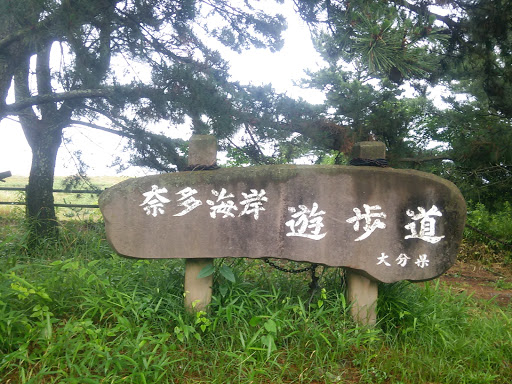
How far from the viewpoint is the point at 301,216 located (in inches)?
119

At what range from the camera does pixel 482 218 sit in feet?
25.2

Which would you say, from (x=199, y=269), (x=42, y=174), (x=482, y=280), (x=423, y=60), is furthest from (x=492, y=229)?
(x=42, y=174)

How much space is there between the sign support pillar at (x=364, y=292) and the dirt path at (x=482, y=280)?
2.35 m

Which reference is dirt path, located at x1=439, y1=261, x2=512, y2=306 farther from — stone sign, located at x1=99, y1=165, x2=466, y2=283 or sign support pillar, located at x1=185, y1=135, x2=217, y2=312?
sign support pillar, located at x1=185, y1=135, x2=217, y2=312

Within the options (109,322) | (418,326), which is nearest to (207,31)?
(109,322)

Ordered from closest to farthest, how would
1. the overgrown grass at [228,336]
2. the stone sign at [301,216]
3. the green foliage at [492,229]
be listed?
the overgrown grass at [228,336], the stone sign at [301,216], the green foliage at [492,229]

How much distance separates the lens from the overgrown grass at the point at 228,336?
8.01 feet

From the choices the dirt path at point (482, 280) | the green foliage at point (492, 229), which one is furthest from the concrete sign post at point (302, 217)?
the green foliage at point (492, 229)

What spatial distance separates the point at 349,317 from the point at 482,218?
19.4 feet

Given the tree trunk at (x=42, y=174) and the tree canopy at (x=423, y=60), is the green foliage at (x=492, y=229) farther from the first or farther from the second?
the tree trunk at (x=42, y=174)

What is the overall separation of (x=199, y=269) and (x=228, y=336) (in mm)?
587

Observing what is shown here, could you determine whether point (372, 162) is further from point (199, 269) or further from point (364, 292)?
point (199, 269)

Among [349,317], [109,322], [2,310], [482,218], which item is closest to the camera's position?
[2,310]

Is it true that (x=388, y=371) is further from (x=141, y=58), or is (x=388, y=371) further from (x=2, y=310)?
(x=141, y=58)
